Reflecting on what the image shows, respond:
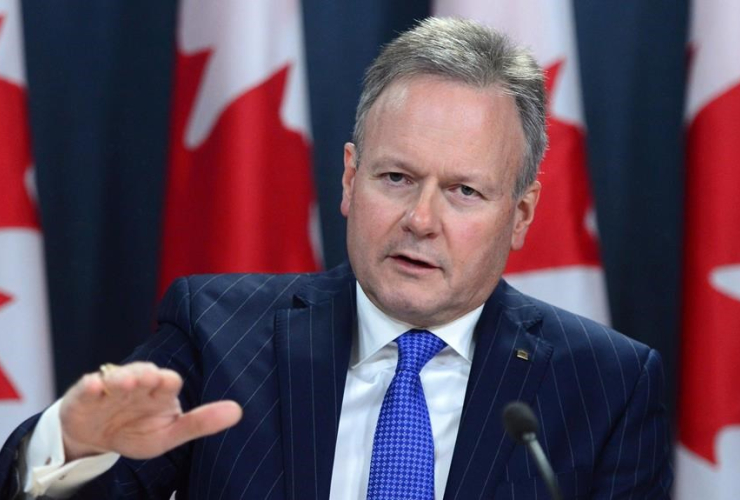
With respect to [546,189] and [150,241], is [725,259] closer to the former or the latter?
[546,189]

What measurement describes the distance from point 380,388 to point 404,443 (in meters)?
0.14

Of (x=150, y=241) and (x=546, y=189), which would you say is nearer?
(x=546, y=189)

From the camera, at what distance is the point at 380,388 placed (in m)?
1.99

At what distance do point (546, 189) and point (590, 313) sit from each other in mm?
279

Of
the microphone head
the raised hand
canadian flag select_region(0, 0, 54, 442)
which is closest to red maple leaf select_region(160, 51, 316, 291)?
canadian flag select_region(0, 0, 54, 442)

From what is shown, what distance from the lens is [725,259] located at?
2.47m

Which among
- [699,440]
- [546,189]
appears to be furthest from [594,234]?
[699,440]

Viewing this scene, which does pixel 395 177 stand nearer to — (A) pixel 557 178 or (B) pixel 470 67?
(B) pixel 470 67

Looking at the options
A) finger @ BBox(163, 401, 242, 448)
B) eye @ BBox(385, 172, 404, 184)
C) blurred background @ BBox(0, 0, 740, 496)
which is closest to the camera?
finger @ BBox(163, 401, 242, 448)

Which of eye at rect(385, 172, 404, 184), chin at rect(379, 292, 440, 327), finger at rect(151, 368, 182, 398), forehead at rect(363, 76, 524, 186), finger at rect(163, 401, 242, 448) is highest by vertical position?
forehead at rect(363, 76, 524, 186)

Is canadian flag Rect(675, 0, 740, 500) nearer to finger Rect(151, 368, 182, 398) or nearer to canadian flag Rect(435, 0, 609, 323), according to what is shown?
canadian flag Rect(435, 0, 609, 323)

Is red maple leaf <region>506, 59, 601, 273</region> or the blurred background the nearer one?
red maple leaf <region>506, 59, 601, 273</region>

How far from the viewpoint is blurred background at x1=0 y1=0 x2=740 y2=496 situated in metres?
2.62

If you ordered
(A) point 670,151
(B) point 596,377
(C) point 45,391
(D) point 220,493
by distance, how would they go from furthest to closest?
(A) point 670,151
(C) point 45,391
(B) point 596,377
(D) point 220,493
